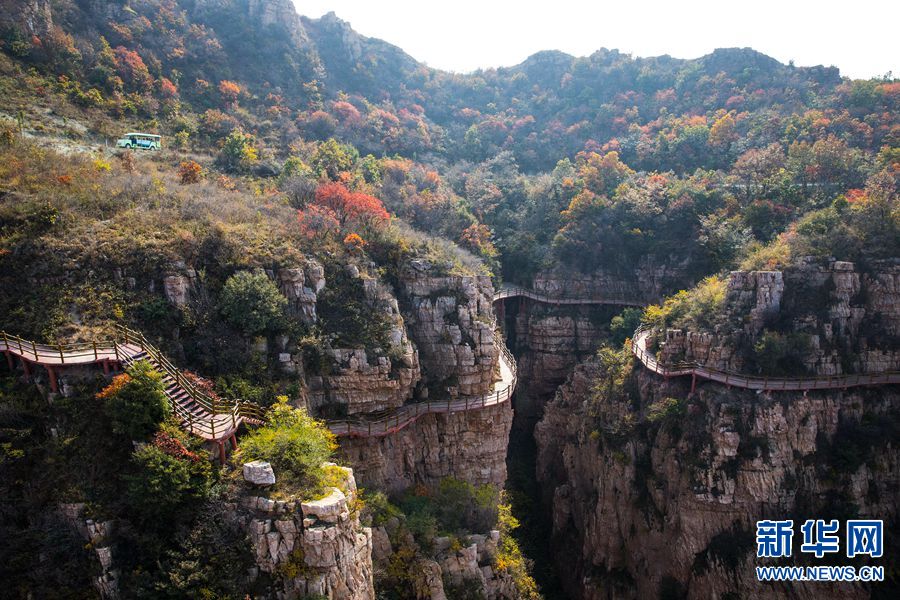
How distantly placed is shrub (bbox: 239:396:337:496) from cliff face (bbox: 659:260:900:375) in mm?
22804

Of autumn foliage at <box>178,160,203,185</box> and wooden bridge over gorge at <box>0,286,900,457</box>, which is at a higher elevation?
autumn foliage at <box>178,160,203,185</box>

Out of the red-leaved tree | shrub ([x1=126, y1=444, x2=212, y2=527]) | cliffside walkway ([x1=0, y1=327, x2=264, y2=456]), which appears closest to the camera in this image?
shrub ([x1=126, y1=444, x2=212, y2=527])

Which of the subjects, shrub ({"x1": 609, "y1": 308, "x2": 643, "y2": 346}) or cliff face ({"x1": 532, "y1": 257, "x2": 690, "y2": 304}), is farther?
cliff face ({"x1": 532, "y1": 257, "x2": 690, "y2": 304})

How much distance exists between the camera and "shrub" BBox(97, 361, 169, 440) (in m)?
17.5

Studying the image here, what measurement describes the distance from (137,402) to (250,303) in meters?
Result: 7.85

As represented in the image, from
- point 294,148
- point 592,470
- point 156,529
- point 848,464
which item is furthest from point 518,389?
point 156,529

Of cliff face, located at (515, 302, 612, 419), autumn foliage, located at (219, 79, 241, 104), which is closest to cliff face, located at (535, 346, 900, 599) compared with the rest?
cliff face, located at (515, 302, 612, 419)

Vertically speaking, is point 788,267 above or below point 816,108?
below

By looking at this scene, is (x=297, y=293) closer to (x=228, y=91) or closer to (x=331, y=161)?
(x=331, y=161)

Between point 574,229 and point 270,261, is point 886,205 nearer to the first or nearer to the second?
point 574,229

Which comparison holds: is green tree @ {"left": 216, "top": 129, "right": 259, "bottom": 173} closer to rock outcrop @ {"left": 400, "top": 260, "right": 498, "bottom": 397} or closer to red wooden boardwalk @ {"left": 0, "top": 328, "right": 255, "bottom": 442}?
rock outcrop @ {"left": 400, "top": 260, "right": 498, "bottom": 397}

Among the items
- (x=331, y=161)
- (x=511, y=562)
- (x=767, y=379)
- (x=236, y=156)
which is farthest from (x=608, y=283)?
(x=236, y=156)

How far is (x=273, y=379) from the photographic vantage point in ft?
79.3

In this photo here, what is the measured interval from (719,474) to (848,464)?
704 cm
